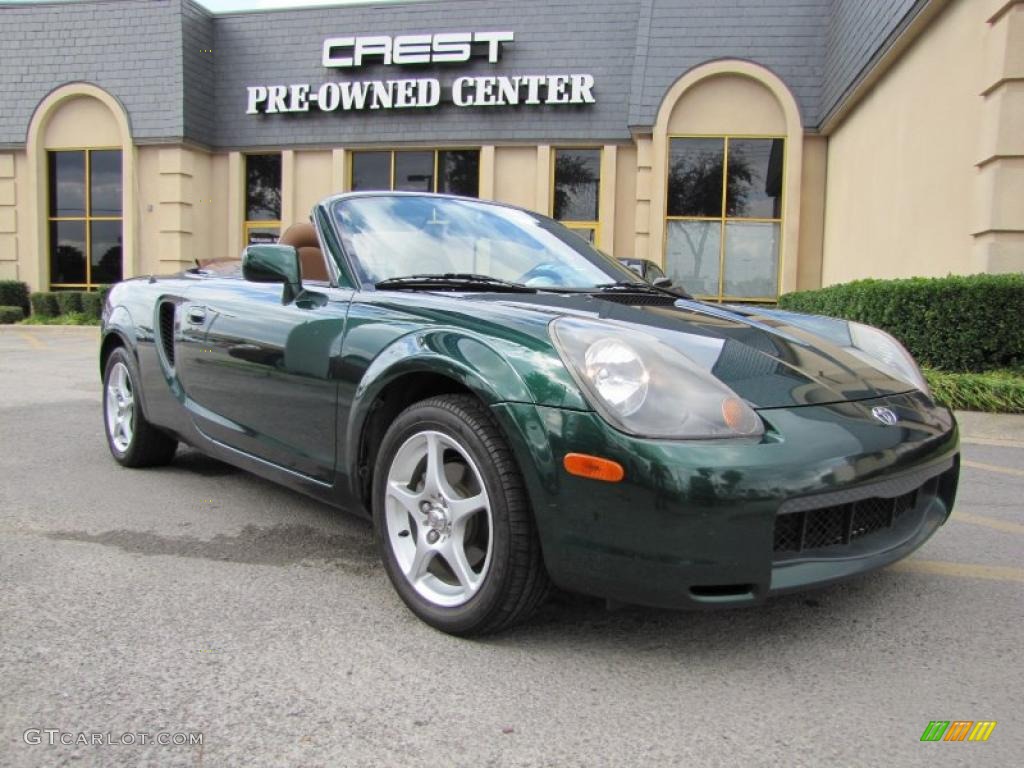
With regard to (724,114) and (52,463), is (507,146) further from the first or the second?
(52,463)

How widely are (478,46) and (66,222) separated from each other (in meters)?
10.3

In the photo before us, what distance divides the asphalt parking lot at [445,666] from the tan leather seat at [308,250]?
1.16 m

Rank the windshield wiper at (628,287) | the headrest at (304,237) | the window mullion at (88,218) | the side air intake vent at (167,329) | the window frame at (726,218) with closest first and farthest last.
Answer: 1. the windshield wiper at (628,287)
2. the headrest at (304,237)
3. the side air intake vent at (167,329)
4. the window frame at (726,218)
5. the window mullion at (88,218)

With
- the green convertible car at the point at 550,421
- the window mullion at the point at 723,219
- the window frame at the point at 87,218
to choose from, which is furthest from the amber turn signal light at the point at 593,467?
the window frame at the point at 87,218

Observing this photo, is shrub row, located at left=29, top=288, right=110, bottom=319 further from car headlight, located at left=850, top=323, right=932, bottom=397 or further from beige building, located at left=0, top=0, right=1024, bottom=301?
→ car headlight, located at left=850, top=323, right=932, bottom=397

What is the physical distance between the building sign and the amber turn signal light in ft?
48.5

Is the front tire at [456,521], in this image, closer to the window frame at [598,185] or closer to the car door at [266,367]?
the car door at [266,367]

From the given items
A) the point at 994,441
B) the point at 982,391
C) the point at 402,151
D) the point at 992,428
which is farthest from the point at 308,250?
the point at 402,151

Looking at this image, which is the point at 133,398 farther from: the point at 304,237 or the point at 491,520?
the point at 491,520

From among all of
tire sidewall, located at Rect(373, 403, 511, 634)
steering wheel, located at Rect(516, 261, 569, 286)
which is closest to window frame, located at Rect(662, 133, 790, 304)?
steering wheel, located at Rect(516, 261, 569, 286)

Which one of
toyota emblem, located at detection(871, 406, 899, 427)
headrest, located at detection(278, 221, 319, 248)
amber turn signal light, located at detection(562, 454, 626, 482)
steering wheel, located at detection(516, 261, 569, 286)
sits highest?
headrest, located at detection(278, 221, 319, 248)

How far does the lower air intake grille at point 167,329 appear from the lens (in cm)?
408

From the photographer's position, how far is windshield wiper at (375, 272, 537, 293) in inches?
119

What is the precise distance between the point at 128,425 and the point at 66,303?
15183mm
